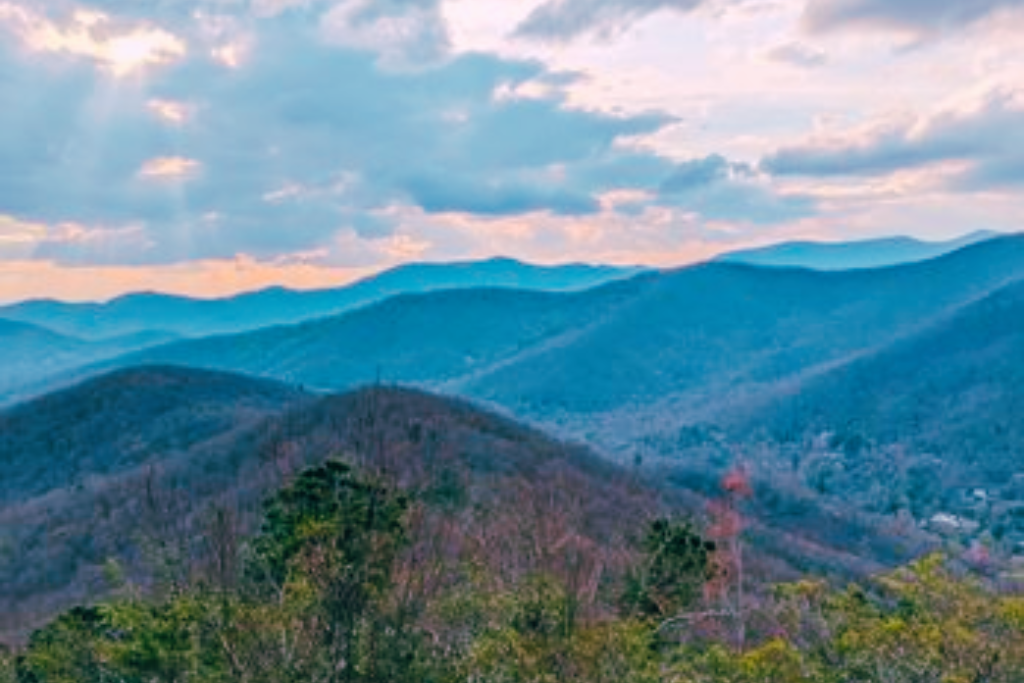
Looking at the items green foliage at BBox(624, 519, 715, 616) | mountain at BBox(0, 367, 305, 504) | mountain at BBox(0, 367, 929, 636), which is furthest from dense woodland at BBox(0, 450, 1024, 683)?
mountain at BBox(0, 367, 305, 504)

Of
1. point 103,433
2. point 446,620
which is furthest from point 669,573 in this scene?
point 103,433

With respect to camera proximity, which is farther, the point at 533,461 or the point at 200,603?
the point at 533,461

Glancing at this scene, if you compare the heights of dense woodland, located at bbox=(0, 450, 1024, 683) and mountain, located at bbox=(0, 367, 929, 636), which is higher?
dense woodland, located at bbox=(0, 450, 1024, 683)

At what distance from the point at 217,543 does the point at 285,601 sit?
3.52 metres

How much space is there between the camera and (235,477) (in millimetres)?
119312

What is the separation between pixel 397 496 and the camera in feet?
77.6

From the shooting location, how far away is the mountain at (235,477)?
97.8 m

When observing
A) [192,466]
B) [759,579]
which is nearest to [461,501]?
[759,579]

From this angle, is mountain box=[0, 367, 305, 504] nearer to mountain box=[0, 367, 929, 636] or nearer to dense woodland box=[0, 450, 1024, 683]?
mountain box=[0, 367, 929, 636]

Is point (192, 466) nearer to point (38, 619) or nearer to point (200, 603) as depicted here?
point (38, 619)

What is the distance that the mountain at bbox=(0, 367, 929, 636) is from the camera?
321 feet

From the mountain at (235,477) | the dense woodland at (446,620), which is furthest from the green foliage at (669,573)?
the mountain at (235,477)

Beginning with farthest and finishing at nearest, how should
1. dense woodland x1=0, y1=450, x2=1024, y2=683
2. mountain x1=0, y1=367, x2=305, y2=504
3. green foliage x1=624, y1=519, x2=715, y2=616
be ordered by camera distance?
mountain x1=0, y1=367, x2=305, y2=504 → green foliage x1=624, y1=519, x2=715, y2=616 → dense woodland x1=0, y1=450, x2=1024, y2=683

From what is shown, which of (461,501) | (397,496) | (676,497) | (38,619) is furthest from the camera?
(676,497)
